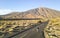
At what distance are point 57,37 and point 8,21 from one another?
971 inches

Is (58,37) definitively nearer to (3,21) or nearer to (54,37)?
(54,37)

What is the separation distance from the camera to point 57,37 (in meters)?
22.4

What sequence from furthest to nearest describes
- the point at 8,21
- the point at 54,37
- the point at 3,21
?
1. the point at 8,21
2. the point at 3,21
3. the point at 54,37

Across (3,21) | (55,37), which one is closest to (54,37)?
(55,37)

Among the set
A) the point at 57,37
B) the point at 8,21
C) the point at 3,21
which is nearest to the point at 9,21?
the point at 8,21

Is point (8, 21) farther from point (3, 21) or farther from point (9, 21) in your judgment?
point (3, 21)

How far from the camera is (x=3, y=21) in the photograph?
40.1 metres

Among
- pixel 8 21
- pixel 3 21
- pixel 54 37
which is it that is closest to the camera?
pixel 54 37

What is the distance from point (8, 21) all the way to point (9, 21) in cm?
54

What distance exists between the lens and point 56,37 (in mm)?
22234

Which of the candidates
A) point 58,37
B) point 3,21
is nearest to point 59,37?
A: point 58,37

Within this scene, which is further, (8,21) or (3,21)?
(8,21)

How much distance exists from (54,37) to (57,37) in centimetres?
59

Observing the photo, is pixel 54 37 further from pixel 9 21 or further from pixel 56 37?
pixel 9 21
